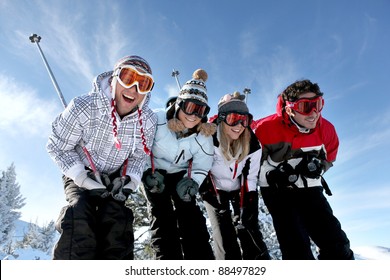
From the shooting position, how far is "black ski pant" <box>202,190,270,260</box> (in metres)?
4.12

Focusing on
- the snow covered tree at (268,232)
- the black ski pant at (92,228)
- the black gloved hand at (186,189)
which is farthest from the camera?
the snow covered tree at (268,232)

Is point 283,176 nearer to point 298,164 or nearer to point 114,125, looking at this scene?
point 298,164

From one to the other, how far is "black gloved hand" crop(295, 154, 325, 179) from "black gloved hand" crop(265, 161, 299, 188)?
13cm

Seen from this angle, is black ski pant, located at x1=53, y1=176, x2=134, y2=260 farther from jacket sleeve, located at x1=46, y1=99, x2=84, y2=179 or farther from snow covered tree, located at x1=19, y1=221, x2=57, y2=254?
snow covered tree, located at x1=19, y1=221, x2=57, y2=254

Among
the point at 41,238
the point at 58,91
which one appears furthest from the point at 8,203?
the point at 58,91

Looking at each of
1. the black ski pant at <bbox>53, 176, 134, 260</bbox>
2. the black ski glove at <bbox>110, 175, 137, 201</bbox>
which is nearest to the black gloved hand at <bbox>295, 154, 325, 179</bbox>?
the black ski glove at <bbox>110, 175, 137, 201</bbox>

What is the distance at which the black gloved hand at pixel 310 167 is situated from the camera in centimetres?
466

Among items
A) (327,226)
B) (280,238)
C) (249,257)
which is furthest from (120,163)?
(327,226)

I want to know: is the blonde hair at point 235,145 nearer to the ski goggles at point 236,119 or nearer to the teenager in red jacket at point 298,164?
the ski goggles at point 236,119

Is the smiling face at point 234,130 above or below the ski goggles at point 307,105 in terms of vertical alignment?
below

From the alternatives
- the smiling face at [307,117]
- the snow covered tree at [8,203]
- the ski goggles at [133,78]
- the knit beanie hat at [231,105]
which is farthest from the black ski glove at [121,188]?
the snow covered tree at [8,203]

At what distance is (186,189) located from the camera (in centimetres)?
407

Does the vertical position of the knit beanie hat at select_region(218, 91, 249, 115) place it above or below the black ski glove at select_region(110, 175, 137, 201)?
above

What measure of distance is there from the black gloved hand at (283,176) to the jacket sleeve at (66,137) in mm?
3121
